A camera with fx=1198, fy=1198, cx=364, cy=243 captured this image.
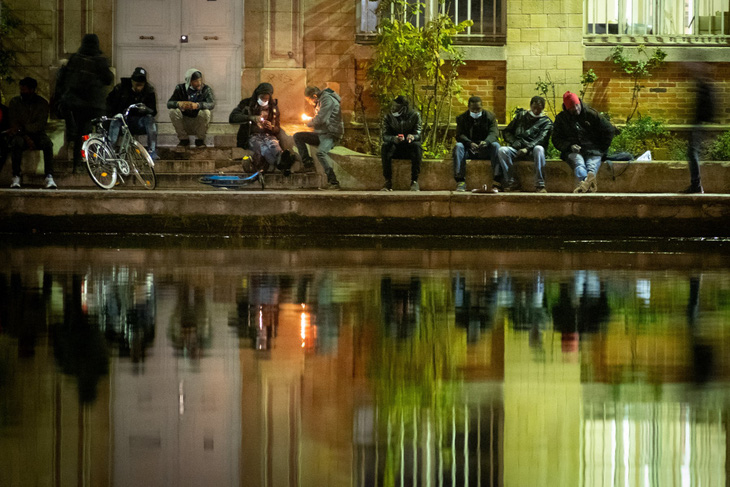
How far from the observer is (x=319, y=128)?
1681 centimetres

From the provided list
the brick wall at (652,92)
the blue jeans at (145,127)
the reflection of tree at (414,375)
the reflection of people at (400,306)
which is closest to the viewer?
the reflection of tree at (414,375)

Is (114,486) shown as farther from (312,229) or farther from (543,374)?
(312,229)

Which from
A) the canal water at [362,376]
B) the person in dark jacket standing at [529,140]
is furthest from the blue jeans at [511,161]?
the canal water at [362,376]

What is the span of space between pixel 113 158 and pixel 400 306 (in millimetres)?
8445

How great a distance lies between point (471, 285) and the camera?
9297 mm

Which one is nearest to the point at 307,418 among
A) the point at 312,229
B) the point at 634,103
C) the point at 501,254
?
the point at 501,254

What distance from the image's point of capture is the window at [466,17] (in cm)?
1997

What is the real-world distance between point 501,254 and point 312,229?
3.26m

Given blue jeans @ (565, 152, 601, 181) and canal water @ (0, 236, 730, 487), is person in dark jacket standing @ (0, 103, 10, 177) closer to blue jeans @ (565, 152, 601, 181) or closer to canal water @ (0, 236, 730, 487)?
canal water @ (0, 236, 730, 487)

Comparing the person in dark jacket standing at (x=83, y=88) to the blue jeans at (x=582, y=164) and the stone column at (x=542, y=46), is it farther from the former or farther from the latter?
the stone column at (x=542, y=46)

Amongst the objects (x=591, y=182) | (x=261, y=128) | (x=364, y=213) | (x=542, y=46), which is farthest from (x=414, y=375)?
(x=542, y=46)

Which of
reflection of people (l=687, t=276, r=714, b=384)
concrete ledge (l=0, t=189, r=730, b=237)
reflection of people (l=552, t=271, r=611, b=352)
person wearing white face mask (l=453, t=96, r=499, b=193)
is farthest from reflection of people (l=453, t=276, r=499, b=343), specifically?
person wearing white face mask (l=453, t=96, r=499, b=193)

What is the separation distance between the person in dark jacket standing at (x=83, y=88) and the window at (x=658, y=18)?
8.41 meters

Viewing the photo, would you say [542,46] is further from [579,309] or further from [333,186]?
[579,309]
